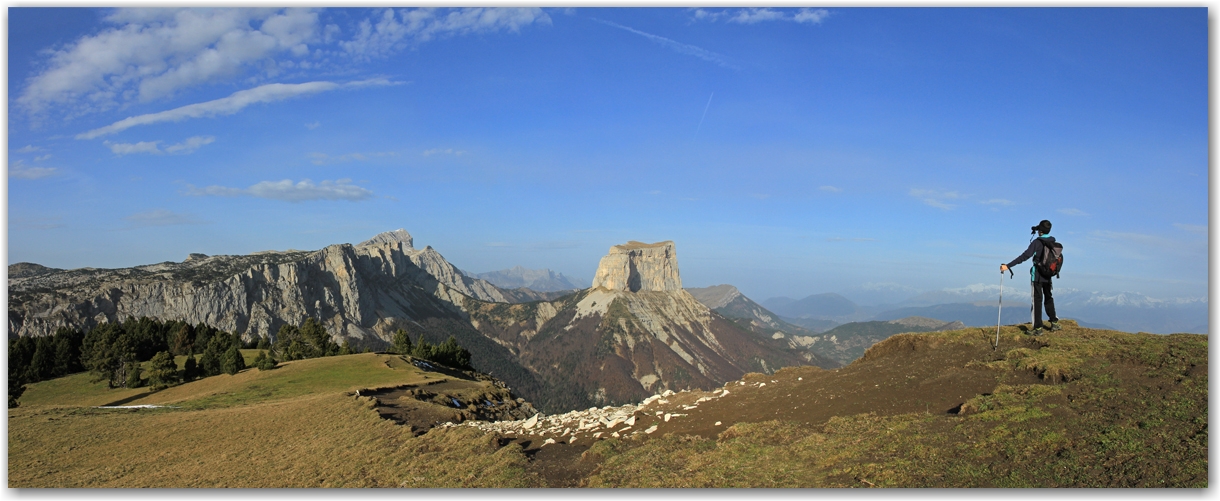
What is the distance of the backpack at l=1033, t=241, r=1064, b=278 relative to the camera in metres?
15.7

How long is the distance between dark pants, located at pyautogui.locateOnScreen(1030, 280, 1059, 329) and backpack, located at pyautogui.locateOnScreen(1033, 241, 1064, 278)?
0.50 metres

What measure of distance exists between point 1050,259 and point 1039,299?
1.76 meters

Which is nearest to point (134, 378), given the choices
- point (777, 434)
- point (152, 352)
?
point (152, 352)

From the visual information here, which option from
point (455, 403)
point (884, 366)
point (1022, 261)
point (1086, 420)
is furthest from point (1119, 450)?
point (455, 403)

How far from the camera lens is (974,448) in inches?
408

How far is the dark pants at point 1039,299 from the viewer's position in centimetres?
1636

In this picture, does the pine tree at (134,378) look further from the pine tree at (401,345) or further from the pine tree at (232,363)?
the pine tree at (401,345)

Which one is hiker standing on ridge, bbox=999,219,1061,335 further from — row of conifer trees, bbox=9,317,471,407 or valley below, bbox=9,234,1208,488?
row of conifer trees, bbox=9,317,471,407

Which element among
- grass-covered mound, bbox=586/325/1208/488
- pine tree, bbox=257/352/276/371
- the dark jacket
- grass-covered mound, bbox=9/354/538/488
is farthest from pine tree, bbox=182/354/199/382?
the dark jacket

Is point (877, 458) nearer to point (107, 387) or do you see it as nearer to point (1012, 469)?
point (1012, 469)

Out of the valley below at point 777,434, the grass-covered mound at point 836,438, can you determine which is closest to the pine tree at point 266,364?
the valley below at point 777,434

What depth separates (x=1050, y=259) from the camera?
15.8 m

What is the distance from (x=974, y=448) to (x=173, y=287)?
230773 millimetres

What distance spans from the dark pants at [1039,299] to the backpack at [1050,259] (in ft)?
1.64
